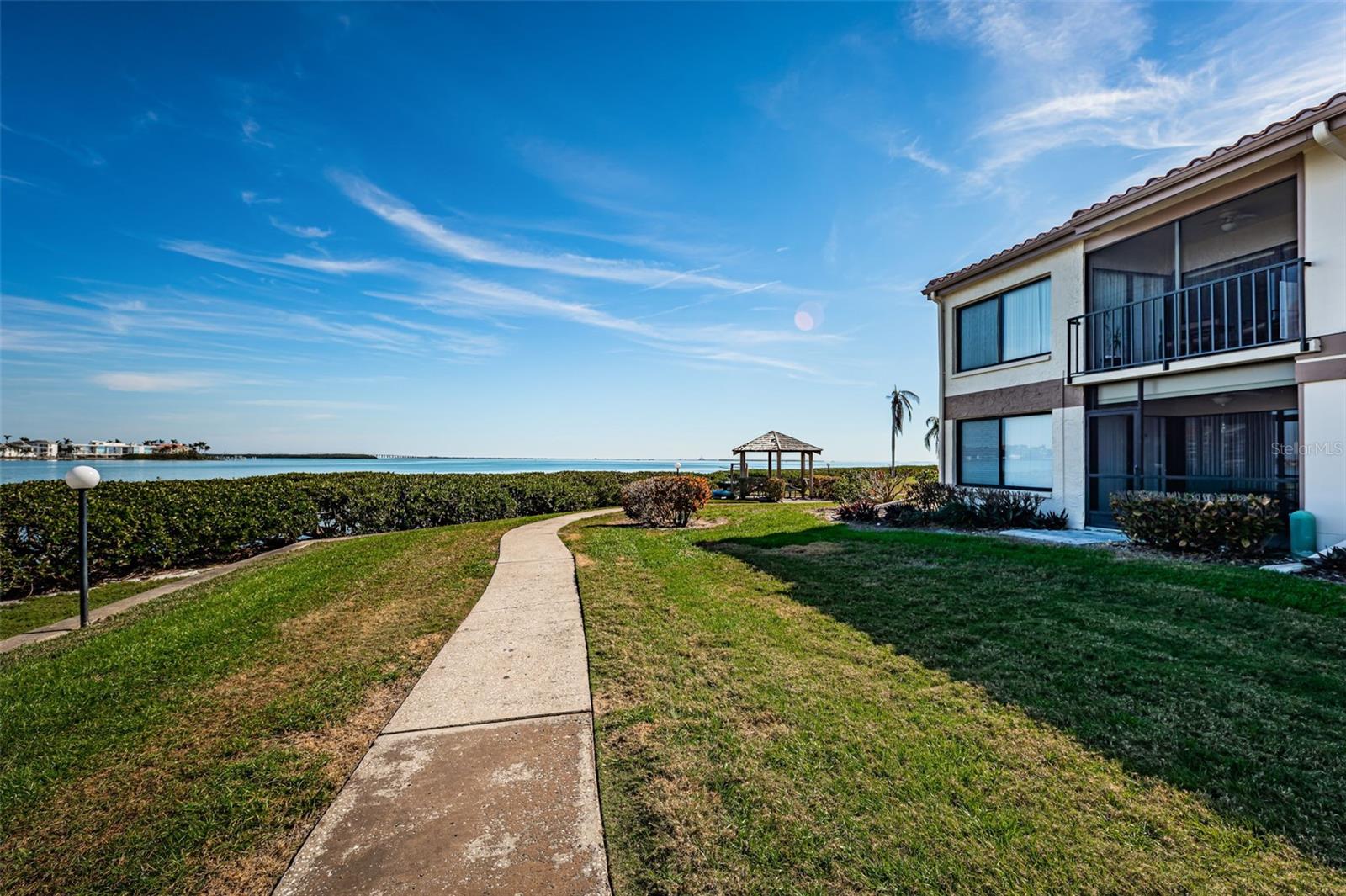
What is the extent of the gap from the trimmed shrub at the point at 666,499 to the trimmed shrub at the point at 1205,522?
7586mm

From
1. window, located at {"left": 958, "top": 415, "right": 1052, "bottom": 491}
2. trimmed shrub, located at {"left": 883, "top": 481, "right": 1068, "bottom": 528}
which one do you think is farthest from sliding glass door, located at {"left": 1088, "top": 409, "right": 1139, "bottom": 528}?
window, located at {"left": 958, "top": 415, "right": 1052, "bottom": 491}

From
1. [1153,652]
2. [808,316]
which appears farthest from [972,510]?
[808,316]

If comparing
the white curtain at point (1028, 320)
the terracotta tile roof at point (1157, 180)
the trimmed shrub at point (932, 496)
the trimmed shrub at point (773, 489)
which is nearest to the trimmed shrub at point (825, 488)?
the trimmed shrub at point (773, 489)

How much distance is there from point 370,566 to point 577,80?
922cm

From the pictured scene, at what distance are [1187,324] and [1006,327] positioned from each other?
12.4 ft

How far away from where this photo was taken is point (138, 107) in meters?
8.75

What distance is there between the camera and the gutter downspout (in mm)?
6527

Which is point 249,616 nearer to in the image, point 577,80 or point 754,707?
point 754,707

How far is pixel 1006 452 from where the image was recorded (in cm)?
1230

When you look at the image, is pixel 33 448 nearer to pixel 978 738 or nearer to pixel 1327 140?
pixel 978 738

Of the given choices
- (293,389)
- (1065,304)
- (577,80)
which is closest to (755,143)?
(577,80)

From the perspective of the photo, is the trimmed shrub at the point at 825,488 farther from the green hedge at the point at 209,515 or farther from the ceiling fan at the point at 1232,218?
the ceiling fan at the point at 1232,218

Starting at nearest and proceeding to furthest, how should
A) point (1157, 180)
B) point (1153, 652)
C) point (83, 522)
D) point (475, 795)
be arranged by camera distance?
point (475, 795) → point (1153, 652) → point (83, 522) → point (1157, 180)

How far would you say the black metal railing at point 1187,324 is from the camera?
8242 mm
